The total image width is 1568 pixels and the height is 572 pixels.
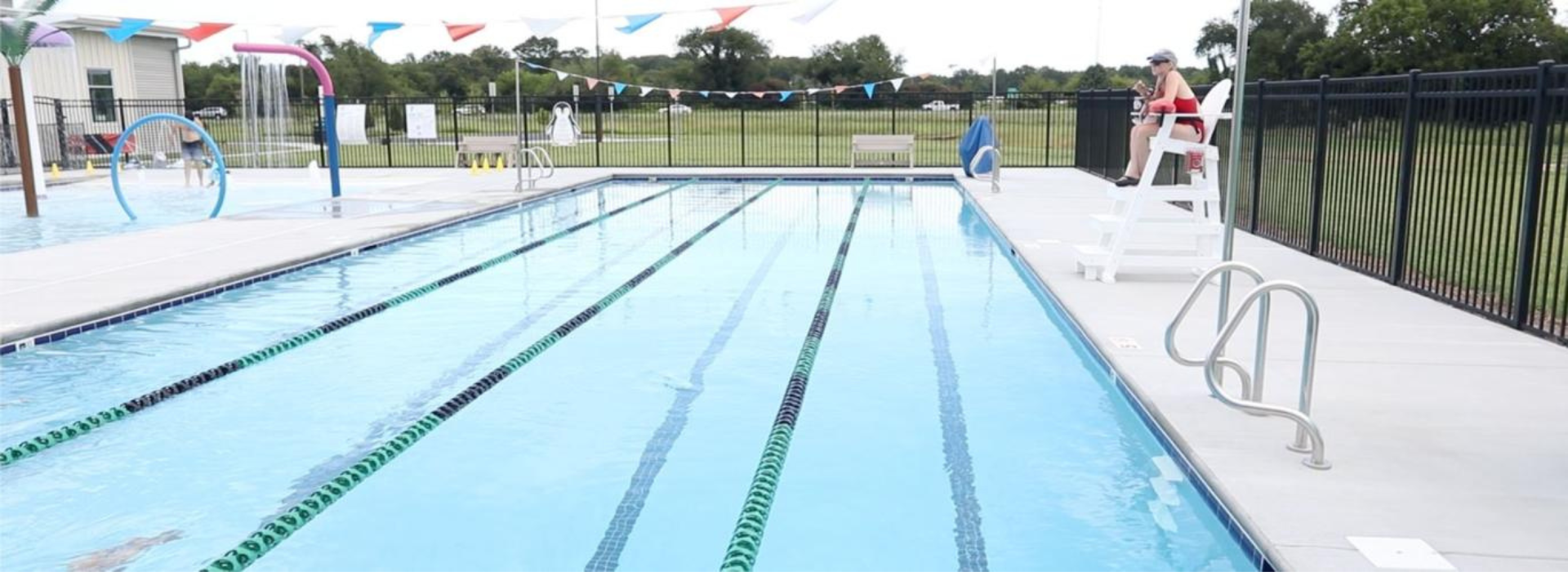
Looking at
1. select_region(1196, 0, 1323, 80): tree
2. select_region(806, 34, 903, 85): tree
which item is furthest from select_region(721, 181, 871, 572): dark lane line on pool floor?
select_region(1196, 0, 1323, 80): tree

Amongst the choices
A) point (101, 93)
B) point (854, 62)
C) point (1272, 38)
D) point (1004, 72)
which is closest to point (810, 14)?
point (101, 93)

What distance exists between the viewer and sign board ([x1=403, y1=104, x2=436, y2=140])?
80.0ft

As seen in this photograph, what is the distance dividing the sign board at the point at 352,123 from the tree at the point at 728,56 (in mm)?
51450

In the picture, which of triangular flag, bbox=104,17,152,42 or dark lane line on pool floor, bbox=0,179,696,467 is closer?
dark lane line on pool floor, bbox=0,179,696,467

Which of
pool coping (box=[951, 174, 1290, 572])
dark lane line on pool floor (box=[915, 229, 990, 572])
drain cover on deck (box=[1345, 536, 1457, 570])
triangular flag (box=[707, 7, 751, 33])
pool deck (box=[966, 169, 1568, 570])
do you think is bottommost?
dark lane line on pool floor (box=[915, 229, 990, 572])

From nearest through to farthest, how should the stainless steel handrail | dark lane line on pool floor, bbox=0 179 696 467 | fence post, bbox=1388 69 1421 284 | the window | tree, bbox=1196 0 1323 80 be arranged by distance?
the stainless steel handrail → dark lane line on pool floor, bbox=0 179 696 467 → fence post, bbox=1388 69 1421 284 → the window → tree, bbox=1196 0 1323 80

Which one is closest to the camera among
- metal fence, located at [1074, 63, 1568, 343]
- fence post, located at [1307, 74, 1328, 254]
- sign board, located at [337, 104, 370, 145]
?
metal fence, located at [1074, 63, 1568, 343]

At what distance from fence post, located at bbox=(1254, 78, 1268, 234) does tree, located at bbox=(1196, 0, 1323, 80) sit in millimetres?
49987

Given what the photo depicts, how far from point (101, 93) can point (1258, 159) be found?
27.0 meters

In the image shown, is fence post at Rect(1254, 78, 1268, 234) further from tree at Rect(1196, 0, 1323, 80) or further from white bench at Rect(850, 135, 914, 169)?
tree at Rect(1196, 0, 1323, 80)

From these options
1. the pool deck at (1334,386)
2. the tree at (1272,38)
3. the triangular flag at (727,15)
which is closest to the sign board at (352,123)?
the pool deck at (1334,386)

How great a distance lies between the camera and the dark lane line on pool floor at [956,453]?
156 inches

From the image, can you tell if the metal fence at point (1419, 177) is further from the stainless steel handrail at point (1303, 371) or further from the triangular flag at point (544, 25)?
the triangular flag at point (544, 25)

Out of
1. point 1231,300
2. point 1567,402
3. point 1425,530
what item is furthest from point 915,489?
point 1231,300
